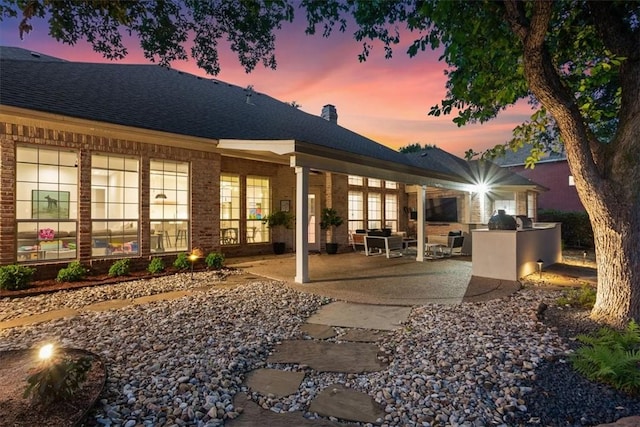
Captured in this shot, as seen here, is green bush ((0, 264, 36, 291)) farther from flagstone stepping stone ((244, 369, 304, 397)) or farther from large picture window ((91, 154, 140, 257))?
flagstone stepping stone ((244, 369, 304, 397))

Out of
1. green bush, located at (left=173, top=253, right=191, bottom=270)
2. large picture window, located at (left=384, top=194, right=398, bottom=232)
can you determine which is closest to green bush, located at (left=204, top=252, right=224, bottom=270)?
green bush, located at (left=173, top=253, right=191, bottom=270)

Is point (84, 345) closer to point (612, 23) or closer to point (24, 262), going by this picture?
point (24, 262)

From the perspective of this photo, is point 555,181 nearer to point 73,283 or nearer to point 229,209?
point 229,209

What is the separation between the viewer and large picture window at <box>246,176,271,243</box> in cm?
1159

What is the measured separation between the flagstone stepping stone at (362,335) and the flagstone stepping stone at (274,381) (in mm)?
1090

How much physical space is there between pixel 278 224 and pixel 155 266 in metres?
4.29

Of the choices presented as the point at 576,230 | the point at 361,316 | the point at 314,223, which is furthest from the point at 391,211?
the point at 361,316

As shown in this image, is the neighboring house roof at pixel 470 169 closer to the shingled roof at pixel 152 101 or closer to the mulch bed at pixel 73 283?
the shingled roof at pixel 152 101

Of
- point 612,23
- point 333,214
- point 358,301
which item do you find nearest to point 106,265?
point 358,301

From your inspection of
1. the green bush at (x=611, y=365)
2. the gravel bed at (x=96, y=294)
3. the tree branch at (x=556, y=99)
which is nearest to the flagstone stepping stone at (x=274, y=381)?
the green bush at (x=611, y=365)

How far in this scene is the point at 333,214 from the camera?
39.5ft

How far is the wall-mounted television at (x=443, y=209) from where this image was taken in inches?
714

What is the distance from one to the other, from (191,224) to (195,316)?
442 centimetres

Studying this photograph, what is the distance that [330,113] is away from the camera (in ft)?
59.1
